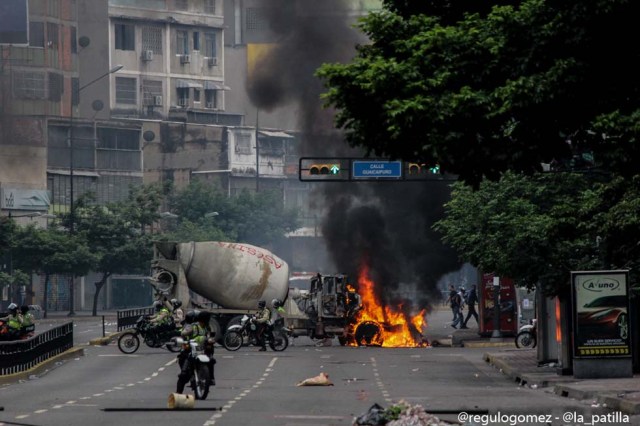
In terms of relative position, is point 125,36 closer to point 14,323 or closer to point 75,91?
point 75,91

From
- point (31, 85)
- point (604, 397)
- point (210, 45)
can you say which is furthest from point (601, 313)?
point (210, 45)

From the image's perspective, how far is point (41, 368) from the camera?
129 feet

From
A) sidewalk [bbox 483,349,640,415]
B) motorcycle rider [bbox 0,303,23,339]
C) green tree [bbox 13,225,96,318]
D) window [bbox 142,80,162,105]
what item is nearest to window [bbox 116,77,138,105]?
window [bbox 142,80,162,105]

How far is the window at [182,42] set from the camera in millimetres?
137500

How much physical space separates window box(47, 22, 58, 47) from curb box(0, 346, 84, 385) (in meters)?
72.3

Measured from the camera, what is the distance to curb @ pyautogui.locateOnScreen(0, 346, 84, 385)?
35188 mm

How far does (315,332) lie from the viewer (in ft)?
173

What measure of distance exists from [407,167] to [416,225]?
1882 centimetres

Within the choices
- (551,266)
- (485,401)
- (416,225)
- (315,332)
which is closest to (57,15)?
(416,225)

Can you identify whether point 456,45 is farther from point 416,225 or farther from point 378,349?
point 416,225

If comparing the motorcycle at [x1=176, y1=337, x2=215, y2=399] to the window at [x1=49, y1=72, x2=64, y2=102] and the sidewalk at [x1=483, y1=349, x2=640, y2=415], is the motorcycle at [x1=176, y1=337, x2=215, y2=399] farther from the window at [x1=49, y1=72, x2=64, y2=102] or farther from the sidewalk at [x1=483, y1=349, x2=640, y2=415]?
the window at [x1=49, y1=72, x2=64, y2=102]

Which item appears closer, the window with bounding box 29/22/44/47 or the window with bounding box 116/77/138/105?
the window with bounding box 29/22/44/47

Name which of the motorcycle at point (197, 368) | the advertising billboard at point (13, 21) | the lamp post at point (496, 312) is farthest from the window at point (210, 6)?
the motorcycle at point (197, 368)

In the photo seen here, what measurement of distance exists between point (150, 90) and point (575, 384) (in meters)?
108
